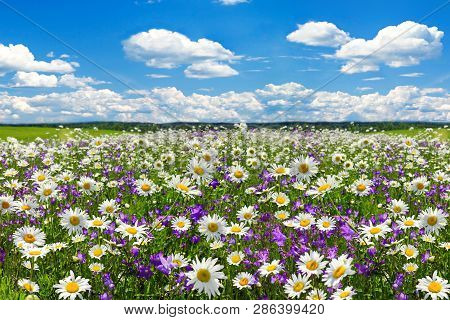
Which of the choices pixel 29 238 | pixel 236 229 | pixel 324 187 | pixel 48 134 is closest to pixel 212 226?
pixel 236 229

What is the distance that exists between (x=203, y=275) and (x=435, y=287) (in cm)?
158

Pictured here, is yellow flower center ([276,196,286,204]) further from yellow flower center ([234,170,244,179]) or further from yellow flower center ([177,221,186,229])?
yellow flower center ([177,221,186,229])

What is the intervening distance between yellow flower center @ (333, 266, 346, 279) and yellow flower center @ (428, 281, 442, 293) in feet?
2.19

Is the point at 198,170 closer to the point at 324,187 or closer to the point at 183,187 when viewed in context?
the point at 183,187

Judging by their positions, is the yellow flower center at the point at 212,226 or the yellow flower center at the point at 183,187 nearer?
the yellow flower center at the point at 212,226

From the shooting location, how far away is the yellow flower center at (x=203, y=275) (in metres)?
3.18

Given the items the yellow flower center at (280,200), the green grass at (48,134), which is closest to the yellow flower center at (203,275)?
the yellow flower center at (280,200)

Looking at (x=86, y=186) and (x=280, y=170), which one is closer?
(x=280, y=170)

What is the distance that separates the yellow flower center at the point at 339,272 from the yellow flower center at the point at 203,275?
83cm

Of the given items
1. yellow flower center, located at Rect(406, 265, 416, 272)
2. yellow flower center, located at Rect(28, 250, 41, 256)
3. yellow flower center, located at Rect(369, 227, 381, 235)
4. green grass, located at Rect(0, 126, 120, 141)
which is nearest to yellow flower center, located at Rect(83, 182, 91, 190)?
yellow flower center, located at Rect(28, 250, 41, 256)

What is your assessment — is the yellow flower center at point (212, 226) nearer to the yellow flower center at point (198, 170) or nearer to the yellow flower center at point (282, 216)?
the yellow flower center at point (198, 170)

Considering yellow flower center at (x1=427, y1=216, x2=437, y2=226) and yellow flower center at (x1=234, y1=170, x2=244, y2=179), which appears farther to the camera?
yellow flower center at (x1=234, y1=170, x2=244, y2=179)

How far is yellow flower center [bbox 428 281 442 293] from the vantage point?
3.34 meters

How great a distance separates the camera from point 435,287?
335 cm
